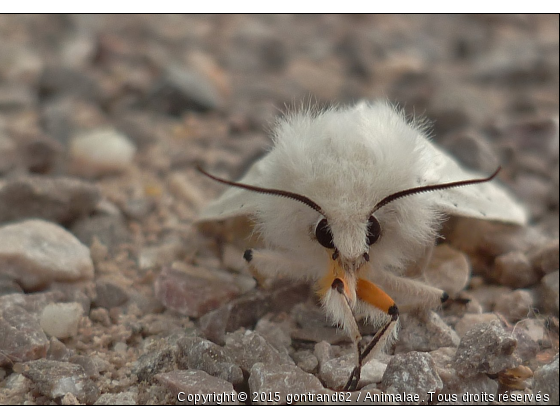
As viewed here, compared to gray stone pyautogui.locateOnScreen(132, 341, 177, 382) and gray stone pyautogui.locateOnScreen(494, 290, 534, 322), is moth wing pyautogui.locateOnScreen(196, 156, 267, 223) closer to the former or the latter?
gray stone pyautogui.locateOnScreen(132, 341, 177, 382)

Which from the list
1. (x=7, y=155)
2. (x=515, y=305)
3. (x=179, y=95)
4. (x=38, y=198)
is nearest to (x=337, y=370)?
(x=515, y=305)

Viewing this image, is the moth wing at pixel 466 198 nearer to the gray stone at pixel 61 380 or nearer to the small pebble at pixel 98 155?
the gray stone at pixel 61 380

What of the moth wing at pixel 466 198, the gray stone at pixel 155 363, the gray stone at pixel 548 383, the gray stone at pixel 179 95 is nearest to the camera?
the gray stone at pixel 548 383

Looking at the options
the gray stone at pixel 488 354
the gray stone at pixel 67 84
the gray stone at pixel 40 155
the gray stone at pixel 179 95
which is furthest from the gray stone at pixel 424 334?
the gray stone at pixel 67 84

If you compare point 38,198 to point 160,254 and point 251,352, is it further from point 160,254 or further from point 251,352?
point 251,352

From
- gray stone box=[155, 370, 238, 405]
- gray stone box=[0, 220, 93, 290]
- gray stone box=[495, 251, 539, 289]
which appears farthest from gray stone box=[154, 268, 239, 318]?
gray stone box=[495, 251, 539, 289]

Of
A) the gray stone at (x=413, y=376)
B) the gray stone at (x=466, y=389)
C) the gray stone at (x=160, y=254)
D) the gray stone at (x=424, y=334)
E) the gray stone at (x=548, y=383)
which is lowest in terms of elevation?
the gray stone at (x=160, y=254)
